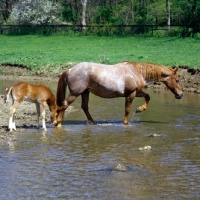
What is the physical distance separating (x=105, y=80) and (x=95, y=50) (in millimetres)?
20798

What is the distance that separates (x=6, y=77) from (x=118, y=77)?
13795mm

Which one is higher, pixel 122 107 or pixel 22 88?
pixel 22 88

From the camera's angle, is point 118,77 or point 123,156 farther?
point 118,77

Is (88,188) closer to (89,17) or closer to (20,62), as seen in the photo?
(20,62)

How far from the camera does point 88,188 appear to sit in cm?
815

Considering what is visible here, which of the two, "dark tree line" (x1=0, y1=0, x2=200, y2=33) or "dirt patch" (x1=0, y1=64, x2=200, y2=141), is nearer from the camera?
"dirt patch" (x1=0, y1=64, x2=200, y2=141)

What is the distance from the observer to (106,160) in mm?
9977

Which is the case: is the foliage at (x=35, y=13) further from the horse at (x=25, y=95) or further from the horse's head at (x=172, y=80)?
the horse at (x=25, y=95)

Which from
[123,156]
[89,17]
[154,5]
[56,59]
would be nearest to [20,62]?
[56,59]

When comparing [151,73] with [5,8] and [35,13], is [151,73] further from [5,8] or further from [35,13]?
[5,8]

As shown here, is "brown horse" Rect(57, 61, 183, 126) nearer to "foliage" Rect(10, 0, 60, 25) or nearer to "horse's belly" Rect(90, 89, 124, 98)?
"horse's belly" Rect(90, 89, 124, 98)

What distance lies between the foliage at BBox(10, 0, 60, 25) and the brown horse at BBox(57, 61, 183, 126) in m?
40.8

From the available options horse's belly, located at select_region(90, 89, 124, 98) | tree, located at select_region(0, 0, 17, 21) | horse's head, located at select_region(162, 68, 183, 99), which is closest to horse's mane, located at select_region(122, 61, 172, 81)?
horse's head, located at select_region(162, 68, 183, 99)

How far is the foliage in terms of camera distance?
5469 cm
